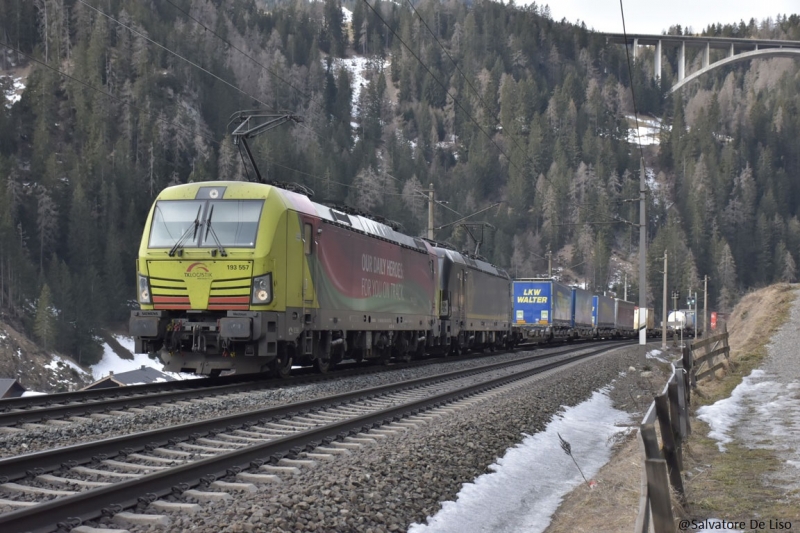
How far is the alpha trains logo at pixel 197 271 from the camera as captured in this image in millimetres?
14625

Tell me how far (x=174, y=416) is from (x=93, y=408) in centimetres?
123

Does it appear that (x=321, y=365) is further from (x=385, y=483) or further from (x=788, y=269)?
(x=788, y=269)

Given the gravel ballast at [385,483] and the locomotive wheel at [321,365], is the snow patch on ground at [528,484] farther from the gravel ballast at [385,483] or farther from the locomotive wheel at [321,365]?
the locomotive wheel at [321,365]

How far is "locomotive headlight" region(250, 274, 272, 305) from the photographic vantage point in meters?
14.4

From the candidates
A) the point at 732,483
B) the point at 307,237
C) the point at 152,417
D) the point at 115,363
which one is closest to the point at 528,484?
the point at 732,483

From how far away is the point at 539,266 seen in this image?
146625 mm

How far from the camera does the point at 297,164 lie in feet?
384

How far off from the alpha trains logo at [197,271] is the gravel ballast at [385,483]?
17.1 ft

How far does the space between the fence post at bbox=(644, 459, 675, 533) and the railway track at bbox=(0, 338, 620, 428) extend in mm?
7709

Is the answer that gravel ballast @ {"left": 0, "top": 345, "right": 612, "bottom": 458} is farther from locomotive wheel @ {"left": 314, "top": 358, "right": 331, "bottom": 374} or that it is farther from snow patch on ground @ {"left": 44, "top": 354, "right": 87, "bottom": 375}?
snow patch on ground @ {"left": 44, "top": 354, "right": 87, "bottom": 375}

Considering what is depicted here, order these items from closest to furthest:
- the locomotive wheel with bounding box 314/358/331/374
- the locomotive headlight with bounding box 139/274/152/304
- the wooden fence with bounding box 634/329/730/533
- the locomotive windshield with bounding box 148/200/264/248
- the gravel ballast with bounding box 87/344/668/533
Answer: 1. the wooden fence with bounding box 634/329/730/533
2. the gravel ballast with bounding box 87/344/668/533
3. the locomotive windshield with bounding box 148/200/264/248
4. the locomotive headlight with bounding box 139/274/152/304
5. the locomotive wheel with bounding box 314/358/331/374

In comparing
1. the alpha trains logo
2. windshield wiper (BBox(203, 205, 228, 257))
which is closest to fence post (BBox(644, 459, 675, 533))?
windshield wiper (BBox(203, 205, 228, 257))

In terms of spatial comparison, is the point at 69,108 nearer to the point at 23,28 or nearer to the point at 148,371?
the point at 23,28

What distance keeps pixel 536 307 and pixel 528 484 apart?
34357mm
